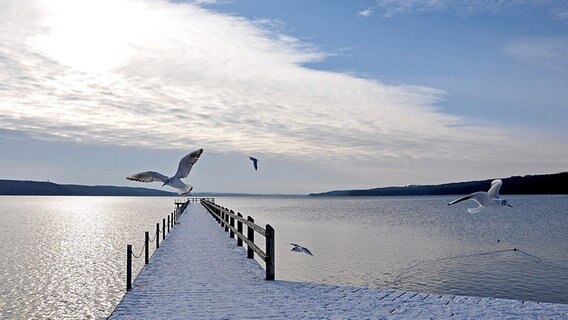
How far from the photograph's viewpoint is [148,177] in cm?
1096

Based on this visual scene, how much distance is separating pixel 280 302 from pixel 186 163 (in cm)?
308

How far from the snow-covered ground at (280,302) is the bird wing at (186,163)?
2355mm

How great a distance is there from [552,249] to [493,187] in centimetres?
3034

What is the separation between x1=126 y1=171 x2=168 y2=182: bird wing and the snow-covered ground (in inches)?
89.5

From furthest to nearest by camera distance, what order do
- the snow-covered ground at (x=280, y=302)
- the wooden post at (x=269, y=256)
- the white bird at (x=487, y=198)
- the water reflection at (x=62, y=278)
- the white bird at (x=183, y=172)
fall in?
the water reflection at (x=62, y=278)
the wooden post at (x=269, y=256)
the white bird at (x=487, y=198)
the white bird at (x=183, y=172)
the snow-covered ground at (x=280, y=302)

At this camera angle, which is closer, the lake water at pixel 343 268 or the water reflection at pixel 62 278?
the water reflection at pixel 62 278

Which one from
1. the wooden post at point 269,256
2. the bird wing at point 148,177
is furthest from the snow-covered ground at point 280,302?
the bird wing at point 148,177

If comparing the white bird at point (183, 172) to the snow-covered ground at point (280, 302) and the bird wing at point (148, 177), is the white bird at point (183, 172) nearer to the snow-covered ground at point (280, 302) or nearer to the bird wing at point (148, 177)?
the bird wing at point (148, 177)

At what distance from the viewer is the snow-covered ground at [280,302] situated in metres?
9.37

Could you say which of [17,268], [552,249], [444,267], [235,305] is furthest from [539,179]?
[235,305]

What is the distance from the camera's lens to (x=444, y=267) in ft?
94.6

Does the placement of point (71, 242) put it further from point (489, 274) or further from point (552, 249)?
point (552, 249)

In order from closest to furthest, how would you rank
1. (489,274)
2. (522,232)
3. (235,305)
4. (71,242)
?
(235,305)
(489,274)
(71,242)
(522,232)

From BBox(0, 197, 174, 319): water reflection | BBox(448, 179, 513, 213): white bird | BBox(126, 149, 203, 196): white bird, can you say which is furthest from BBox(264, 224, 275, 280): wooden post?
BBox(0, 197, 174, 319): water reflection
